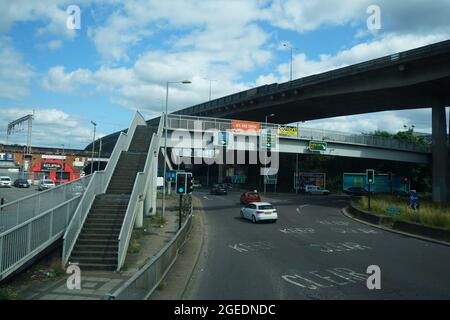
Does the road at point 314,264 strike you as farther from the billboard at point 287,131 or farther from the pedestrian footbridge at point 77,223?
the billboard at point 287,131

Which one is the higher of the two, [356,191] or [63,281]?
[356,191]

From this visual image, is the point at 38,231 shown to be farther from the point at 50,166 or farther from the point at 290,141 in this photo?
the point at 50,166

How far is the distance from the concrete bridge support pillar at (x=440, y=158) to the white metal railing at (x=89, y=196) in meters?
37.9

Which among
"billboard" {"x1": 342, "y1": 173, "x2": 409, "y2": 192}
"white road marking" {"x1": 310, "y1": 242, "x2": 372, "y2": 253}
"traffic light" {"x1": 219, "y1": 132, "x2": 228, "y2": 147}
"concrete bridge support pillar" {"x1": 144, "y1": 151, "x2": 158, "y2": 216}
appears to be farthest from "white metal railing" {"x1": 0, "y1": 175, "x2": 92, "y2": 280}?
"billboard" {"x1": 342, "y1": 173, "x2": 409, "y2": 192}

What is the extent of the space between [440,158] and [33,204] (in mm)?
46421

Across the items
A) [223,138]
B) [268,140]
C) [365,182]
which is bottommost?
[365,182]

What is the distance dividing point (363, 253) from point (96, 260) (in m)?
10.2

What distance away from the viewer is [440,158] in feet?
162

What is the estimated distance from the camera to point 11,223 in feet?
47.2

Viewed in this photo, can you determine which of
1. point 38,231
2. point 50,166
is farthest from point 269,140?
point 50,166

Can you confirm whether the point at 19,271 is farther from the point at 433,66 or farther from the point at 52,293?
the point at 433,66

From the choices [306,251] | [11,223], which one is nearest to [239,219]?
[306,251]

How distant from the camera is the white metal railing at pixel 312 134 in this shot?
34219mm

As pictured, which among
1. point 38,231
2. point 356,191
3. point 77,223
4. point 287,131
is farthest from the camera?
point 356,191
